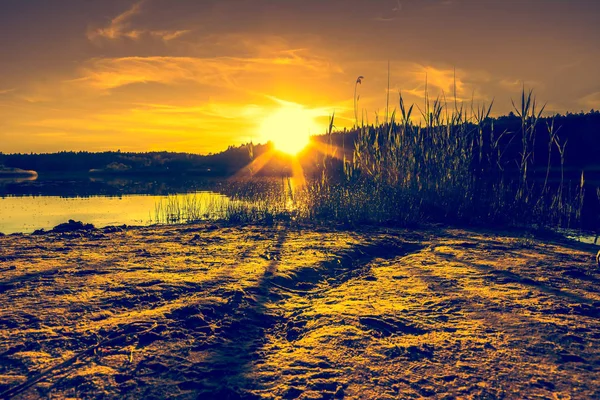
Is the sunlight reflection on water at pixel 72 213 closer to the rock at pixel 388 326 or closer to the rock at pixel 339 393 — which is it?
the rock at pixel 388 326

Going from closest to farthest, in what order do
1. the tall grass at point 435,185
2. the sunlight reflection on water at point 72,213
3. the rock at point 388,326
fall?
the rock at point 388,326
the tall grass at point 435,185
the sunlight reflection on water at point 72,213

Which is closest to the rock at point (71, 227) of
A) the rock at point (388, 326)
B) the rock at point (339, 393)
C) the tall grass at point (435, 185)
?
the tall grass at point (435, 185)

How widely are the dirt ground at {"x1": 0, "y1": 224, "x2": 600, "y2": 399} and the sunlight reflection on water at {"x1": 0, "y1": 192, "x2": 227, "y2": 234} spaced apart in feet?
15.2

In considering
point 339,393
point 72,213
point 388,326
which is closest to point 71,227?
point 72,213

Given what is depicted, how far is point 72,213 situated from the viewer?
1049cm

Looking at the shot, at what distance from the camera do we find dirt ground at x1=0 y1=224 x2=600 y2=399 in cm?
175

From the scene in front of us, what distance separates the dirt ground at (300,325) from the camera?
1.75 metres

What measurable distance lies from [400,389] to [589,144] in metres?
29.2

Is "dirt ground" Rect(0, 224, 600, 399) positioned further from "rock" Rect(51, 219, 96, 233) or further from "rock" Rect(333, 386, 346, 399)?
"rock" Rect(51, 219, 96, 233)

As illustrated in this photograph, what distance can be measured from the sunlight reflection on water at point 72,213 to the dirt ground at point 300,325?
15.2ft

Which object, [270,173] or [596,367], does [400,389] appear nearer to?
[596,367]

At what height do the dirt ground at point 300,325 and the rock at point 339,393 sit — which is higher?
the dirt ground at point 300,325

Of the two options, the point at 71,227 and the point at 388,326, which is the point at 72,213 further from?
the point at 388,326

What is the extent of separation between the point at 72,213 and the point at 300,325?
1004cm
